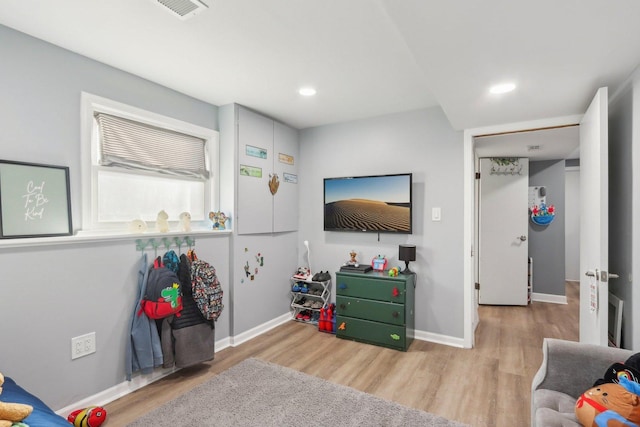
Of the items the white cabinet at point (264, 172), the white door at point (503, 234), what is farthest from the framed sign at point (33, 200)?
the white door at point (503, 234)

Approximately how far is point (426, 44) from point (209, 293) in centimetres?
238

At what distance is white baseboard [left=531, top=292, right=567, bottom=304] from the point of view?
4.82m

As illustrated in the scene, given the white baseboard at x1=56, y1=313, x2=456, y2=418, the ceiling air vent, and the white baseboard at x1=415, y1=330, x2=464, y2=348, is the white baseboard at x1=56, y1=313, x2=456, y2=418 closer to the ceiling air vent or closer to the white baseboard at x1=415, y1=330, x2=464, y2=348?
the white baseboard at x1=415, y1=330, x2=464, y2=348

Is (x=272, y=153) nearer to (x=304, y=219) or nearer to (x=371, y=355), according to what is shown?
(x=304, y=219)

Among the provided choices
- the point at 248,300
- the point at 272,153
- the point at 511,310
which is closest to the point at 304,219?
the point at 272,153

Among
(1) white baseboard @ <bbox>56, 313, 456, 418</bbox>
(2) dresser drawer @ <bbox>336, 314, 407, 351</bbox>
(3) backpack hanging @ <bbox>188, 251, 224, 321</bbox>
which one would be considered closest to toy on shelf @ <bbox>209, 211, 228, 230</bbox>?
(3) backpack hanging @ <bbox>188, 251, 224, 321</bbox>

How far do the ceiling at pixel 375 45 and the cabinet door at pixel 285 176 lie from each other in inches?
38.7

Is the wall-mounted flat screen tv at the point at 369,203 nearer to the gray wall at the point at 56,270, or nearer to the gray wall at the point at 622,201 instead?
the gray wall at the point at 622,201

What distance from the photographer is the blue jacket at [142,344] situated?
235cm

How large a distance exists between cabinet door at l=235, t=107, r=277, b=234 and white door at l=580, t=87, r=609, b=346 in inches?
111

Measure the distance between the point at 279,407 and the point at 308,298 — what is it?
186 centimetres

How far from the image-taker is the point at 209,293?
8.82 feet

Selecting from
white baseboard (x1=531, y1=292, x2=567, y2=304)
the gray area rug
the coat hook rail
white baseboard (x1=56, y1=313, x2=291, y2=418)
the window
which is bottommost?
white baseboard (x1=531, y1=292, x2=567, y2=304)

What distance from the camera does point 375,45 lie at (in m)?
2.08
